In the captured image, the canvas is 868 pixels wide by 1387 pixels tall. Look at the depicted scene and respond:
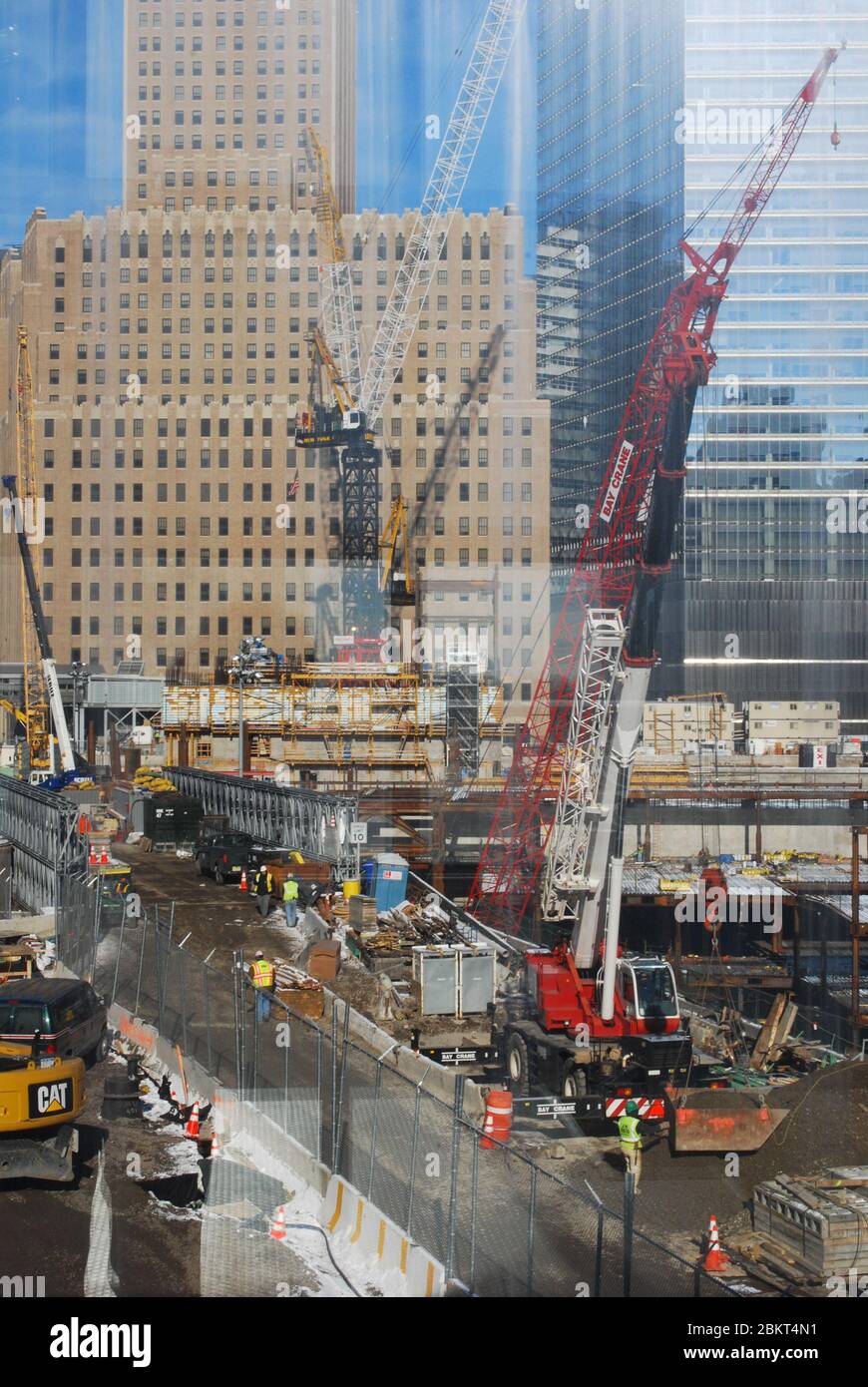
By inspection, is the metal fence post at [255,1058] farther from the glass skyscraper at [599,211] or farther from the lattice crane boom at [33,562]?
the lattice crane boom at [33,562]

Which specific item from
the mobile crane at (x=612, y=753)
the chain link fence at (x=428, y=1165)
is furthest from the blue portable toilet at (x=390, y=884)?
the chain link fence at (x=428, y=1165)

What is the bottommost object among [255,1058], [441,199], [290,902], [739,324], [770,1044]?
[770,1044]

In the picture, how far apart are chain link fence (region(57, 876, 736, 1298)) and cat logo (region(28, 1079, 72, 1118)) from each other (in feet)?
4.46

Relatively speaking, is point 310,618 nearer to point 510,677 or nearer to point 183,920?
point 510,677

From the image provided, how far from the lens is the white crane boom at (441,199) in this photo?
82.9 feet

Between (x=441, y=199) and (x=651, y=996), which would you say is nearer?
(x=651, y=996)

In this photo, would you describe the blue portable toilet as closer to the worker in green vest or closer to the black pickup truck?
the black pickup truck

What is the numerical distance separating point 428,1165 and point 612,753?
536 centimetres

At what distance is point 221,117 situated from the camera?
1506 inches

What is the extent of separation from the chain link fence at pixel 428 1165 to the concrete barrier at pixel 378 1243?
11 cm

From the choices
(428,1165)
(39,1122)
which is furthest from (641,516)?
(39,1122)

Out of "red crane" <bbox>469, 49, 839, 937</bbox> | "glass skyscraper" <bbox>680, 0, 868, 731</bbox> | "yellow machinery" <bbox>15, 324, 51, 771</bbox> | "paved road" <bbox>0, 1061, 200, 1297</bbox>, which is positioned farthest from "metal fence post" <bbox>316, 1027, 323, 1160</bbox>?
"glass skyscraper" <bbox>680, 0, 868, 731</bbox>

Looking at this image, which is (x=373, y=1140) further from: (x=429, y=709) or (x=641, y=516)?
(x=429, y=709)

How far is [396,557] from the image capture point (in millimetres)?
36406
